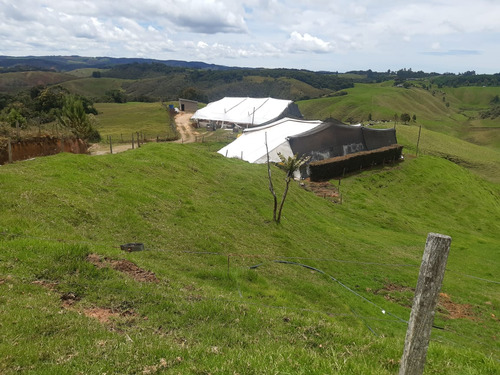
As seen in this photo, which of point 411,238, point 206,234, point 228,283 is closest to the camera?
point 228,283

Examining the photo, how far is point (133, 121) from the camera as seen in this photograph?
313 feet

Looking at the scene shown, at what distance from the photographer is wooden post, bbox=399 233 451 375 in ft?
15.1

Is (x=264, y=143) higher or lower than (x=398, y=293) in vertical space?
higher

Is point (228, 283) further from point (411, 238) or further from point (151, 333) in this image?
point (411, 238)

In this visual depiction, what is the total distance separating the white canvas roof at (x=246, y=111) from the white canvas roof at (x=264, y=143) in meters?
28.3

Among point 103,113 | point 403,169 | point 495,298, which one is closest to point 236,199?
point 495,298

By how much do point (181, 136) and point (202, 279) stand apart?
5944 centimetres

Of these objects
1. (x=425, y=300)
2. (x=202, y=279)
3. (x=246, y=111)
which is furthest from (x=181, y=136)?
(x=425, y=300)

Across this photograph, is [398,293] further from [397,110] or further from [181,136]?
[397,110]

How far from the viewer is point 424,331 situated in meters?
4.90

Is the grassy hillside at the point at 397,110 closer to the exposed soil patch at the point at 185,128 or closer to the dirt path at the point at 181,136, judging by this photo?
the exposed soil patch at the point at 185,128

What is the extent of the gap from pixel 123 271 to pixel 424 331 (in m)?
8.24

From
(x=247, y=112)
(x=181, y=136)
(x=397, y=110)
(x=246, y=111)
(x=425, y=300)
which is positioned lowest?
(x=181, y=136)

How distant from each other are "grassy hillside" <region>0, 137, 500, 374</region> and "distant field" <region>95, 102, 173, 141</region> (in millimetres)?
48873
